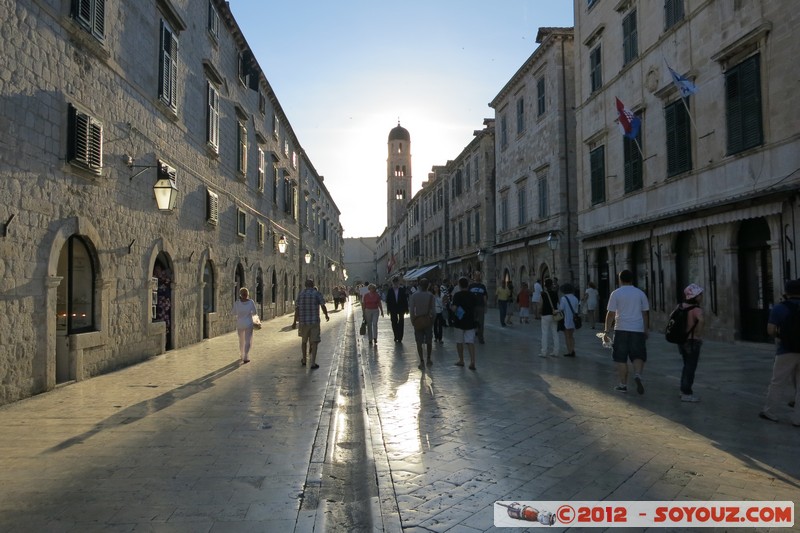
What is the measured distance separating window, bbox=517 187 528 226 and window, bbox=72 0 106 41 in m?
20.5

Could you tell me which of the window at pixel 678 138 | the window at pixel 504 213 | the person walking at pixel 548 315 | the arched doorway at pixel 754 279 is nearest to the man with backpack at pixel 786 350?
the person walking at pixel 548 315

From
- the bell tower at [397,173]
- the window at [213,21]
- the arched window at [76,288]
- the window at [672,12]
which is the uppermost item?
the bell tower at [397,173]

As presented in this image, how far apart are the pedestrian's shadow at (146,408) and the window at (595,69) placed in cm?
1659

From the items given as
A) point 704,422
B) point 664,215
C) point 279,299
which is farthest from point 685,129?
point 279,299

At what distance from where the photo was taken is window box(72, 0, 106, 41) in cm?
862

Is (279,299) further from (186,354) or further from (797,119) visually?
(797,119)

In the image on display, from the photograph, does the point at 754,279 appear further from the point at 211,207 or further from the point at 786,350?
the point at 211,207

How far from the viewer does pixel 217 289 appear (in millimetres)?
16656

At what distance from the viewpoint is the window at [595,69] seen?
64.0ft

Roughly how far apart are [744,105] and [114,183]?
43.5 feet

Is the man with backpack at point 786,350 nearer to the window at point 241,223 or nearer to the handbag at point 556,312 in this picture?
the handbag at point 556,312

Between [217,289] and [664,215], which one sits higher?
[664,215]

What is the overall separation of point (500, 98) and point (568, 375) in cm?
2378

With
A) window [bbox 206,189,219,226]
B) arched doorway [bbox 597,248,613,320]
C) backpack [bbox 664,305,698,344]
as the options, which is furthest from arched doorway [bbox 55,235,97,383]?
arched doorway [bbox 597,248,613,320]
